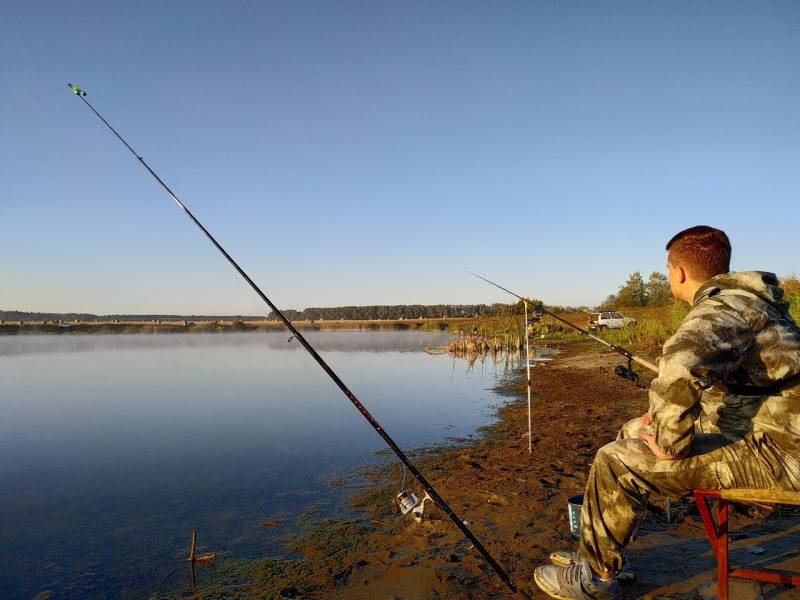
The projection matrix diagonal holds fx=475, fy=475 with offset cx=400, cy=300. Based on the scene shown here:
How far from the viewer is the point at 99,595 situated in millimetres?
4918

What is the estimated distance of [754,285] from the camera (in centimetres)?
305

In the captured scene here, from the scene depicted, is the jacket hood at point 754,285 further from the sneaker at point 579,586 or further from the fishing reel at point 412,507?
the fishing reel at point 412,507

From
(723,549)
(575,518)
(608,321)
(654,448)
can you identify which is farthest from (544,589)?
(608,321)

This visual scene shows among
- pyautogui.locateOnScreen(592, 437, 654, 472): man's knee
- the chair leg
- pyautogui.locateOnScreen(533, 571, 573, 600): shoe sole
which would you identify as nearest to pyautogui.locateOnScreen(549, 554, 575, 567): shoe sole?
pyautogui.locateOnScreen(533, 571, 573, 600): shoe sole

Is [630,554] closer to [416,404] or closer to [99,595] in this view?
[99,595]

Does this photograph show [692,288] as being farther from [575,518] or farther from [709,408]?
[575,518]

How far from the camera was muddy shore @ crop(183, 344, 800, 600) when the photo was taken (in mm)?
4266

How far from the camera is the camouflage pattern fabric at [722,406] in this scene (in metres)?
2.92

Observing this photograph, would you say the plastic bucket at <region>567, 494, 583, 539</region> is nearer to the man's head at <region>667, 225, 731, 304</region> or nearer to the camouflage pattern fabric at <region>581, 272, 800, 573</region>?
the camouflage pattern fabric at <region>581, 272, 800, 573</region>

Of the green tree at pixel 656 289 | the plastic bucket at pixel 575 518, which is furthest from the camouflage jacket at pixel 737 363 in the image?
the green tree at pixel 656 289

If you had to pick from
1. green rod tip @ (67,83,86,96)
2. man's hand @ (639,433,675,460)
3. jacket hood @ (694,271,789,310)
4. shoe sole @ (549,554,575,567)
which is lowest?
shoe sole @ (549,554,575,567)

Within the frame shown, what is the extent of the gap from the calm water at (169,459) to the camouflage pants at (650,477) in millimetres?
3880

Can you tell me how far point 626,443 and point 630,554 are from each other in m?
1.88

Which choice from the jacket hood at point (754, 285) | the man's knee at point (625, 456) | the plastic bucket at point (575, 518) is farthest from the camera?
the plastic bucket at point (575, 518)
